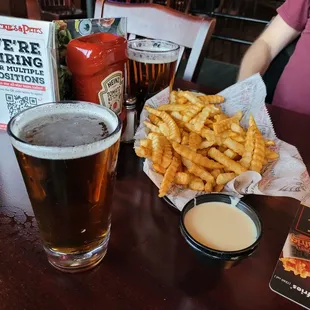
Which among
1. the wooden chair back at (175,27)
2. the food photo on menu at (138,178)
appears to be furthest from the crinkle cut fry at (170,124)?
the wooden chair back at (175,27)

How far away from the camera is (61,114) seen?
583 mm

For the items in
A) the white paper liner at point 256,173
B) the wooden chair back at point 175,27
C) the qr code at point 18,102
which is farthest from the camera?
the wooden chair back at point 175,27

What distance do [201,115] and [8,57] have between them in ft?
1.45

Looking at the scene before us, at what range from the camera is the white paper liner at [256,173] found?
0.71 m

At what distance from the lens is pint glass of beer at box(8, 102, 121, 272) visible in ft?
1.59

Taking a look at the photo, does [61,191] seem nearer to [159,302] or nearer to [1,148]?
[159,302]

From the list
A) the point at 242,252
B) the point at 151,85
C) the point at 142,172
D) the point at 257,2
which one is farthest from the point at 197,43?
the point at 257,2

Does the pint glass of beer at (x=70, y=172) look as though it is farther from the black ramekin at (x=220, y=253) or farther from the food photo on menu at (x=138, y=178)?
the black ramekin at (x=220, y=253)

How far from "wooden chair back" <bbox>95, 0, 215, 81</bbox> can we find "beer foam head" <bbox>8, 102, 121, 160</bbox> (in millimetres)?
865

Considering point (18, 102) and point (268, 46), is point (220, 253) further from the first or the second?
point (268, 46)

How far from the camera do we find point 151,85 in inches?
37.9

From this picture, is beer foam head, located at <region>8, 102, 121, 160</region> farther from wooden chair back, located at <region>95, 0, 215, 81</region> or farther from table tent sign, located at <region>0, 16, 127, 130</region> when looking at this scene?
wooden chair back, located at <region>95, 0, 215, 81</region>

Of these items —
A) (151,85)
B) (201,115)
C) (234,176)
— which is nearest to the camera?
(234,176)

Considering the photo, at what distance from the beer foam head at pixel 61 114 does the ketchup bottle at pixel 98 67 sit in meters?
0.19
